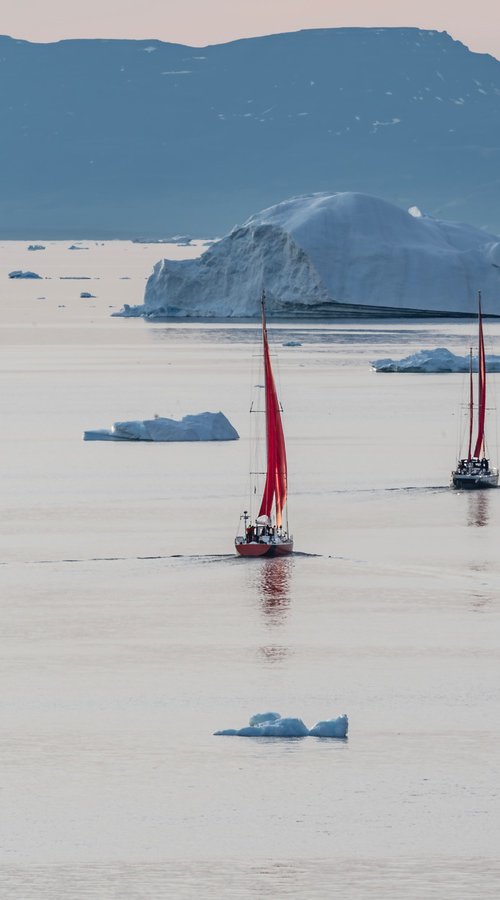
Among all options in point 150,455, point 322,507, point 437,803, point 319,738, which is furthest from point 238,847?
point 150,455

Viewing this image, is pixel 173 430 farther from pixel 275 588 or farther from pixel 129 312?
pixel 129 312

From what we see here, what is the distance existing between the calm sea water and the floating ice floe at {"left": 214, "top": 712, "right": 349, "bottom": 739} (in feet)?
0.42

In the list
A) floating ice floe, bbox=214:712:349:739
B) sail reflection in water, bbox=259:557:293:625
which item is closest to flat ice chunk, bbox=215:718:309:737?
floating ice floe, bbox=214:712:349:739

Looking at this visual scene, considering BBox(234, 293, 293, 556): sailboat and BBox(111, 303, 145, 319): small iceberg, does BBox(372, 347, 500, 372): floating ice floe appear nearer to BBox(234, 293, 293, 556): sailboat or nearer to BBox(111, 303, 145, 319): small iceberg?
BBox(234, 293, 293, 556): sailboat

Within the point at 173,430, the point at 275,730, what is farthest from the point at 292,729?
the point at 173,430

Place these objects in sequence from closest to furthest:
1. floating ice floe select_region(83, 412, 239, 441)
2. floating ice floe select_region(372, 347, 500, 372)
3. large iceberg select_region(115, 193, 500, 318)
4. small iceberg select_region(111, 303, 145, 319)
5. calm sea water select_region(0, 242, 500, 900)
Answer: calm sea water select_region(0, 242, 500, 900)
floating ice floe select_region(83, 412, 239, 441)
floating ice floe select_region(372, 347, 500, 372)
large iceberg select_region(115, 193, 500, 318)
small iceberg select_region(111, 303, 145, 319)

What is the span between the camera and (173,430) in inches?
1620

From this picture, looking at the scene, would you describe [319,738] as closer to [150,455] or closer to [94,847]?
[94,847]

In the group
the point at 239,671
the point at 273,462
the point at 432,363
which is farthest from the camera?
the point at 432,363

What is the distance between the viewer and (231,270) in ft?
268

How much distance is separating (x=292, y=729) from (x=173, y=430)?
24793 mm

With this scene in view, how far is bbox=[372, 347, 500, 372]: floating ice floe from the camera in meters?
59.6

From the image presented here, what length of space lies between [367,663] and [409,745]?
3.41 metres

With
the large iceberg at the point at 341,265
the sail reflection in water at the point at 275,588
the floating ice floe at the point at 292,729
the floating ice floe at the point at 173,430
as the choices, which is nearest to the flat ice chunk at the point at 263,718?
the floating ice floe at the point at 292,729
